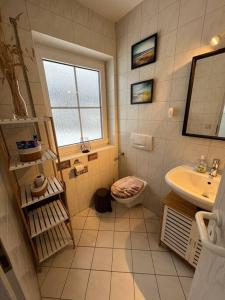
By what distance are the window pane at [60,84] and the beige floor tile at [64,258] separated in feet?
5.12

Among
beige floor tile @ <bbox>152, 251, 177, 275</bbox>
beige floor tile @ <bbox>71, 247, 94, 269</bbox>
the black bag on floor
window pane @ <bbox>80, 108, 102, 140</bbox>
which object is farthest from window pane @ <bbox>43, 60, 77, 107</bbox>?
beige floor tile @ <bbox>152, 251, 177, 275</bbox>

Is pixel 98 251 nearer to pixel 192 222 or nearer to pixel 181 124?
pixel 192 222

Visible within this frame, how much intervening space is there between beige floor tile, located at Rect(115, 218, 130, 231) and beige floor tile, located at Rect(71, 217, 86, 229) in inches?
16.9

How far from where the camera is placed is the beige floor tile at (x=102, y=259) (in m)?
1.24

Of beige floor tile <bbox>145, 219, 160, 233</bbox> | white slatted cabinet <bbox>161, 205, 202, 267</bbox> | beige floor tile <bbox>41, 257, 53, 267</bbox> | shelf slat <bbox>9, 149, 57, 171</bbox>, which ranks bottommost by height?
beige floor tile <bbox>41, 257, 53, 267</bbox>

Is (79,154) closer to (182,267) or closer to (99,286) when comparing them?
(99,286)

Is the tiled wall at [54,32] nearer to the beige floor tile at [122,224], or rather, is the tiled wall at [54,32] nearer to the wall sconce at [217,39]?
the beige floor tile at [122,224]

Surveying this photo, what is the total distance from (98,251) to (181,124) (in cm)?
151

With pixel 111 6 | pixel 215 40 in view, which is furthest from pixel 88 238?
pixel 111 6

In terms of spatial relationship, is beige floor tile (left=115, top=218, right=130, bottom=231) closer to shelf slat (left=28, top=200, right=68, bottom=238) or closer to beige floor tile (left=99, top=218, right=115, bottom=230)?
beige floor tile (left=99, top=218, right=115, bottom=230)

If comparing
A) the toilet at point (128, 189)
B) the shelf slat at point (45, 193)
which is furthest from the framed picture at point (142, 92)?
the shelf slat at point (45, 193)

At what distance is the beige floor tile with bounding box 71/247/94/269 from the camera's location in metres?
1.26

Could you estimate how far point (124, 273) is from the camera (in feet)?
3.92

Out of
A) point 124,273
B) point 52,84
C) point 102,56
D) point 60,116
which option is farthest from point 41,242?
point 102,56
